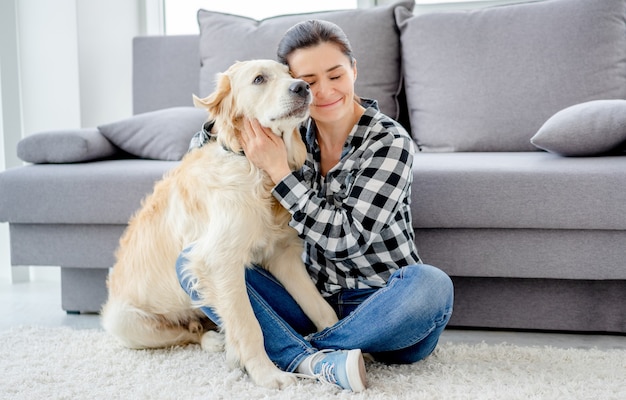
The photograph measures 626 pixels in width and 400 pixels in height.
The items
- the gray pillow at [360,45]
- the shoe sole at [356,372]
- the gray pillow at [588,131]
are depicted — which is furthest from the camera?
the gray pillow at [360,45]

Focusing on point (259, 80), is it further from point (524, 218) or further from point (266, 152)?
point (524, 218)

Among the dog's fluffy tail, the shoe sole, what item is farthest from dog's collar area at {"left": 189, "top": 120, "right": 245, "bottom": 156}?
the shoe sole

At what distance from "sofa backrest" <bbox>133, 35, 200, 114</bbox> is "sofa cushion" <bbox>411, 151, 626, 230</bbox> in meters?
1.48

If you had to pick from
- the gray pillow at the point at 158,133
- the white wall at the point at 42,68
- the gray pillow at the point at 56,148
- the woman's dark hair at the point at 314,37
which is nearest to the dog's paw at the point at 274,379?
the woman's dark hair at the point at 314,37

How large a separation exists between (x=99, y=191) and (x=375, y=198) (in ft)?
3.73

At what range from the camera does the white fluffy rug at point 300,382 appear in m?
1.52

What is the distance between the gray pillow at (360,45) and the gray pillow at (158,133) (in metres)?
0.35

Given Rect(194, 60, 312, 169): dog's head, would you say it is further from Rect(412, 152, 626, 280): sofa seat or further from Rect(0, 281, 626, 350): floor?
Rect(0, 281, 626, 350): floor

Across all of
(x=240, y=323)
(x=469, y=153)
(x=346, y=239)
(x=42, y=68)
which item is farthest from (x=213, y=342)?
(x=42, y=68)

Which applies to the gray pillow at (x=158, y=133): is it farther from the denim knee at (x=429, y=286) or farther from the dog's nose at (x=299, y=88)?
the denim knee at (x=429, y=286)

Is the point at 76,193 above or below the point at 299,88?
below

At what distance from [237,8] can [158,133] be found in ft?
5.16

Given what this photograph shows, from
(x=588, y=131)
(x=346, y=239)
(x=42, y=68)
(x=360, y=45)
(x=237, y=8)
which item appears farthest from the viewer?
(x=237, y=8)

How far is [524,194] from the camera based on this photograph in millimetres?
1956
